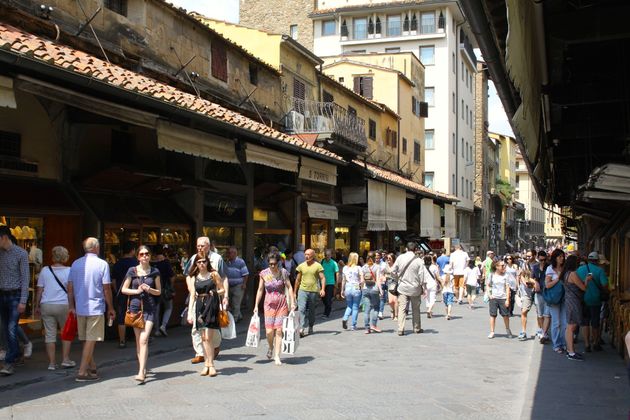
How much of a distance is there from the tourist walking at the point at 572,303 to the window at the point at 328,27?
4801cm

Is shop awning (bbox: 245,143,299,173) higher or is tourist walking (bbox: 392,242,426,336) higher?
shop awning (bbox: 245,143,299,173)

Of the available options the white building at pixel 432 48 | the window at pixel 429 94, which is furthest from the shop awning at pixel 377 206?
the window at pixel 429 94

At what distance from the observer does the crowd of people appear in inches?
343

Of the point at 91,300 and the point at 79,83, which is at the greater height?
the point at 79,83

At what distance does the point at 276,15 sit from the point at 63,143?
147ft

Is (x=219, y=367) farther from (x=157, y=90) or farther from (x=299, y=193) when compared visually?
(x=299, y=193)

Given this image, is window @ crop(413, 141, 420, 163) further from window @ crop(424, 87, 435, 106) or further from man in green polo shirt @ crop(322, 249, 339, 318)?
man in green polo shirt @ crop(322, 249, 339, 318)

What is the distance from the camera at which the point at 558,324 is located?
11750 mm

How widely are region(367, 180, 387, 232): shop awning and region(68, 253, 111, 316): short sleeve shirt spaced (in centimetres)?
1645

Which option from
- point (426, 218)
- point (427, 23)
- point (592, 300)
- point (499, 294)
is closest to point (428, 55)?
point (427, 23)

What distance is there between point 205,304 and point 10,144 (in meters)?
4.76

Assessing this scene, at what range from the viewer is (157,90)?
11.6 metres

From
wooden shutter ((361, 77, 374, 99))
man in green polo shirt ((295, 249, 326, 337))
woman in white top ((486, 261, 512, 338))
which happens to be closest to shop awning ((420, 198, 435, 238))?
wooden shutter ((361, 77, 374, 99))

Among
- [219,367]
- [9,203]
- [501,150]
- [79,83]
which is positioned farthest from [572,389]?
[501,150]
